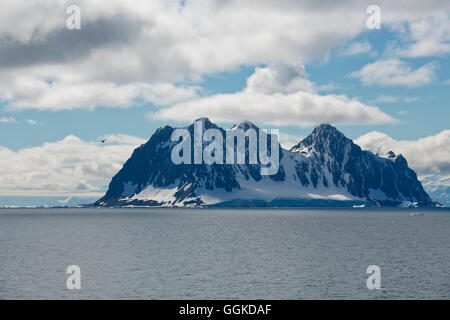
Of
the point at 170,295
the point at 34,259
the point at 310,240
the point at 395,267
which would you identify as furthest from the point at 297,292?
the point at 310,240

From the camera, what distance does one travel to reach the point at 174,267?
3716 inches

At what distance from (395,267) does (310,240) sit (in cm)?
5847

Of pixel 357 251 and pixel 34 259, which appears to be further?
pixel 357 251

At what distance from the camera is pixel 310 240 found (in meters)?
153

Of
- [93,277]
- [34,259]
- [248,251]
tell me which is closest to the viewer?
[93,277]

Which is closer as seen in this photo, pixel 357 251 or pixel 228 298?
pixel 228 298

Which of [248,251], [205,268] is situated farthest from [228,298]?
[248,251]
